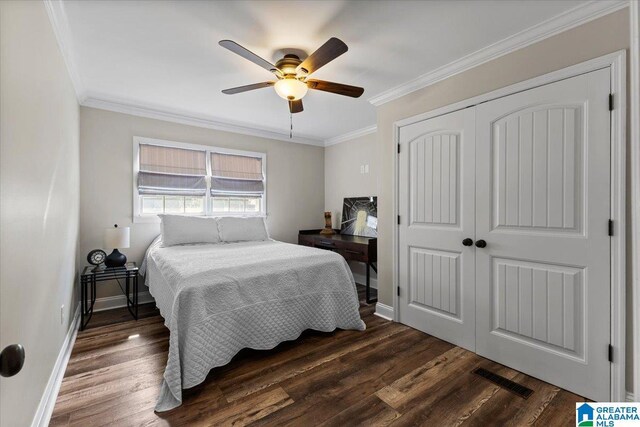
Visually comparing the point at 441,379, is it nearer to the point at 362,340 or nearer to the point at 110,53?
the point at 362,340

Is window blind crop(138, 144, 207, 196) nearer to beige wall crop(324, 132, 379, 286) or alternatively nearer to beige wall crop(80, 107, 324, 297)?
beige wall crop(80, 107, 324, 297)

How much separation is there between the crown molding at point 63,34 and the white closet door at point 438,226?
111 inches

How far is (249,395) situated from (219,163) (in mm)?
3214

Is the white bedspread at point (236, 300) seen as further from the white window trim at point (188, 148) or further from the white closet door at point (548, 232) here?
the white closet door at point (548, 232)

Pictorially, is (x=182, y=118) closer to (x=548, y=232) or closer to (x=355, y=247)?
(x=355, y=247)

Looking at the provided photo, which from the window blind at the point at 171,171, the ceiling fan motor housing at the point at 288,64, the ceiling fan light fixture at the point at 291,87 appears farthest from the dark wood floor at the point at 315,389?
the ceiling fan motor housing at the point at 288,64

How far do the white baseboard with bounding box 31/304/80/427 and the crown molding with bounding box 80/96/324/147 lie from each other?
238 cm

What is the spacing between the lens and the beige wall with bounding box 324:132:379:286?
459 centimetres

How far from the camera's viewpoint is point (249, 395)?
197 centimetres

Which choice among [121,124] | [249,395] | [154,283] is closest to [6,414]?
[249,395]

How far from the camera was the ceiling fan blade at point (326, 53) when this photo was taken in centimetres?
185

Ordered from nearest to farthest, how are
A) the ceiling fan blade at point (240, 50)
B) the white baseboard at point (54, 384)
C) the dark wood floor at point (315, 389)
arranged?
the white baseboard at point (54, 384), the dark wood floor at point (315, 389), the ceiling fan blade at point (240, 50)

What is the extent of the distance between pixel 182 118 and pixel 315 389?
3640mm

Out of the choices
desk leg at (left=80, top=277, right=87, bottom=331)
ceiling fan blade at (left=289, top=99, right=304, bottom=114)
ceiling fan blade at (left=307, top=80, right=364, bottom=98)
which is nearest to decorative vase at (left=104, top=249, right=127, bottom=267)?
desk leg at (left=80, top=277, right=87, bottom=331)
